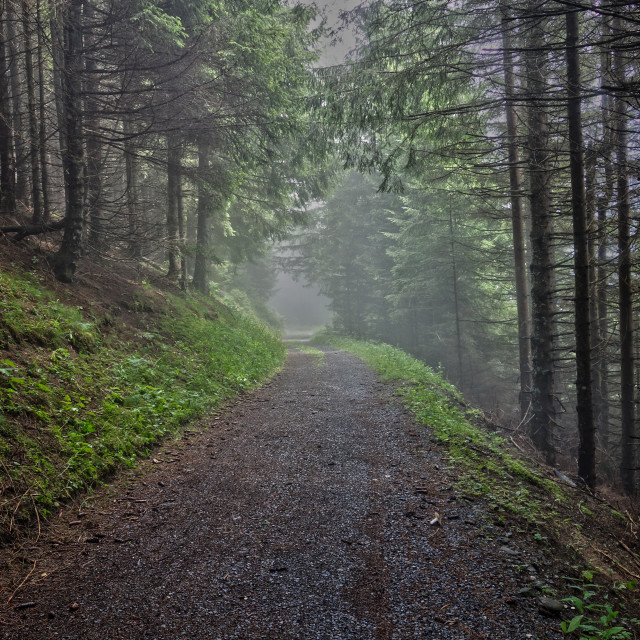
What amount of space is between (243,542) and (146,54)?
32.4ft

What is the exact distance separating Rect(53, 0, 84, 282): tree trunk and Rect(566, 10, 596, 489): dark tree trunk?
28.9ft

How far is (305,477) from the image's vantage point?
479 cm

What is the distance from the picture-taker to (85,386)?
5.58 metres

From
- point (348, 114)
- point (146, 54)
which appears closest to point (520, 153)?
point (348, 114)

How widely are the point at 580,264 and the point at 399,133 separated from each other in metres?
4.50

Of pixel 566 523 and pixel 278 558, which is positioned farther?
pixel 566 523

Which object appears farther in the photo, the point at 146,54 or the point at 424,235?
the point at 424,235

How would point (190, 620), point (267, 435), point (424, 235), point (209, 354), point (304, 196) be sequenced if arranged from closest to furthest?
point (190, 620)
point (267, 435)
point (209, 354)
point (304, 196)
point (424, 235)

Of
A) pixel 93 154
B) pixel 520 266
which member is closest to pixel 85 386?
pixel 93 154

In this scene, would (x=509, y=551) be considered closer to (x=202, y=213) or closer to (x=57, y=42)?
(x=57, y=42)

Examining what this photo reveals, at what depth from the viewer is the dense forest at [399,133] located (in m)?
6.77

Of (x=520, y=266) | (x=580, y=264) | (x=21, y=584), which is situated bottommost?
(x=21, y=584)

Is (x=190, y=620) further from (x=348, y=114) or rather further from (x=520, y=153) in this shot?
(x=520, y=153)

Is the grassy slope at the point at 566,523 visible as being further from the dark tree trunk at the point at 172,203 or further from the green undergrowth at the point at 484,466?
the dark tree trunk at the point at 172,203
